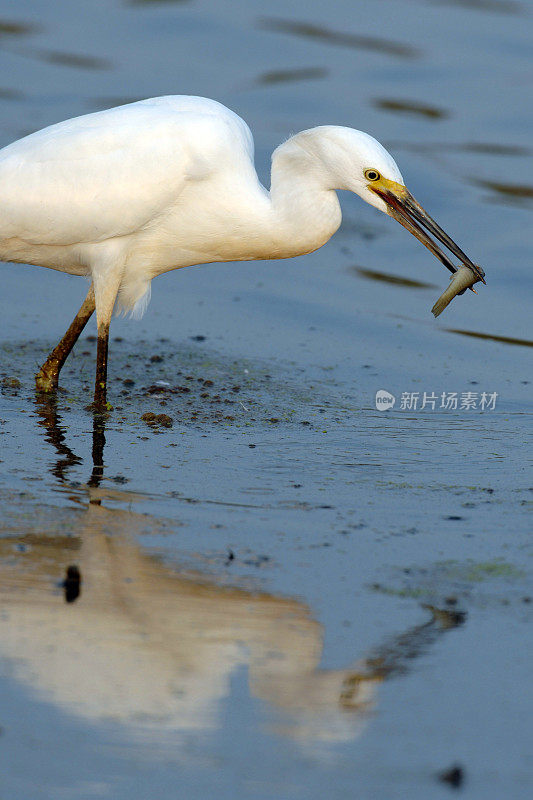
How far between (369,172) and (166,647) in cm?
302

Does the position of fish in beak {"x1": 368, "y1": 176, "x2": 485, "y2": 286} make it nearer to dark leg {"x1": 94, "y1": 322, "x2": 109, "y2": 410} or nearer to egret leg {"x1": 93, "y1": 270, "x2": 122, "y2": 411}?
egret leg {"x1": 93, "y1": 270, "x2": 122, "y2": 411}

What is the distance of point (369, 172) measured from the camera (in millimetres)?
6516

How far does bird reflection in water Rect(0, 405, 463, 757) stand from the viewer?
4.06m

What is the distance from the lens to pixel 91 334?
8688 millimetres

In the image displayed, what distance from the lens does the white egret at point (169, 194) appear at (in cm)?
673

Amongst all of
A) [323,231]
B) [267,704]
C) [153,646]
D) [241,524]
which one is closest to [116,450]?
[241,524]

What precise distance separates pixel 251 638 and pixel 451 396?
3400 mm

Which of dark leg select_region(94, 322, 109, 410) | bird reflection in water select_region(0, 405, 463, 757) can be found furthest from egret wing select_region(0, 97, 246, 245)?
bird reflection in water select_region(0, 405, 463, 757)

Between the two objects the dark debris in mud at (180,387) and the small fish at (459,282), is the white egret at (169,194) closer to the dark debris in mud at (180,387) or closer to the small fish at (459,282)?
the small fish at (459,282)

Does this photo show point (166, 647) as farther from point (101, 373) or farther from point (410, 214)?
point (410, 214)

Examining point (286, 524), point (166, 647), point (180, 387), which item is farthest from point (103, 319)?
point (166, 647)

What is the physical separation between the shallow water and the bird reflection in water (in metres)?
0.01

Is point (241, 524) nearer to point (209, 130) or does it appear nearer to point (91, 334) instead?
point (209, 130)

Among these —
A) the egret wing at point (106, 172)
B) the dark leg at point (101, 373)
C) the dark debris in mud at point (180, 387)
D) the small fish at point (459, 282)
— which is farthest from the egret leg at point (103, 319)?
the small fish at point (459, 282)
